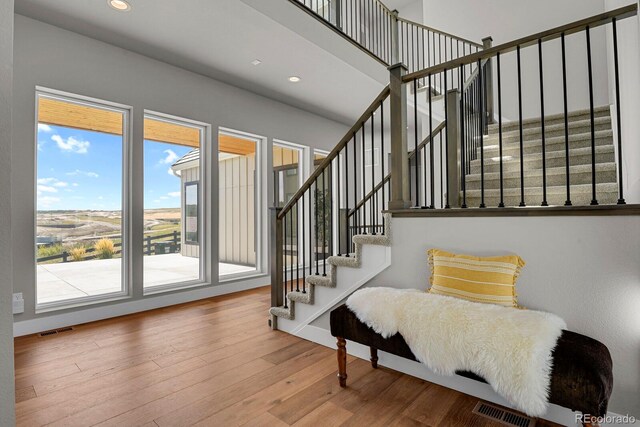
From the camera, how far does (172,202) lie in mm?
4512

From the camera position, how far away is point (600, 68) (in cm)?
430

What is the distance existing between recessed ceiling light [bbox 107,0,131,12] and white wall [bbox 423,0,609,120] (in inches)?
191

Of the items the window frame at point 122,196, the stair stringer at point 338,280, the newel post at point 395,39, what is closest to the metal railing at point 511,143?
the stair stringer at point 338,280

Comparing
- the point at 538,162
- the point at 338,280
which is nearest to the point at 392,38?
the point at 538,162

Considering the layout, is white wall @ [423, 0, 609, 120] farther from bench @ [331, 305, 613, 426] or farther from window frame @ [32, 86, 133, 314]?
window frame @ [32, 86, 133, 314]

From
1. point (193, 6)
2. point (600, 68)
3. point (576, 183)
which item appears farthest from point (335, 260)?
point (600, 68)

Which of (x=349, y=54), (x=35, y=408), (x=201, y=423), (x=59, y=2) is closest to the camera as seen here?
(x=201, y=423)

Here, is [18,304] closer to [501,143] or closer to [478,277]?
[478,277]

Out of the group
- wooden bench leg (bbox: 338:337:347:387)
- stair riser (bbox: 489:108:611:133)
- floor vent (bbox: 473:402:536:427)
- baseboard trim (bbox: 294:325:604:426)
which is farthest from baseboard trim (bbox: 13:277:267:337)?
stair riser (bbox: 489:108:611:133)

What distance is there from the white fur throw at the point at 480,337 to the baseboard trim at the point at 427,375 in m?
0.52

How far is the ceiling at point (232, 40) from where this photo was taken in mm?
3086

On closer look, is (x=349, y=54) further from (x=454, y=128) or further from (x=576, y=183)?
(x=576, y=183)

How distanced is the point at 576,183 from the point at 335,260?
2.08 m

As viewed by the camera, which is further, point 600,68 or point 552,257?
point 600,68
